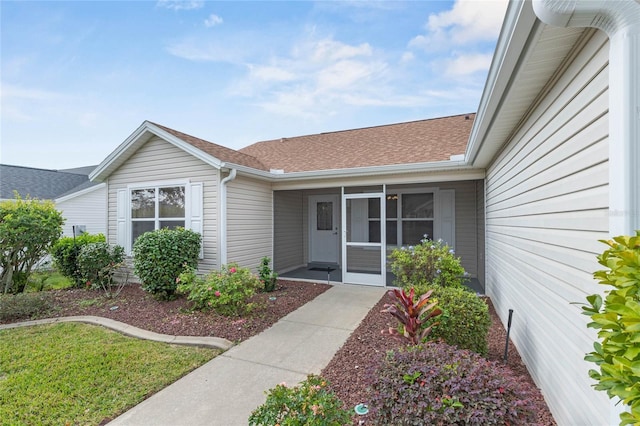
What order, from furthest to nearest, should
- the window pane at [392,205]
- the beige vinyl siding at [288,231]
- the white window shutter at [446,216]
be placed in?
1. the beige vinyl siding at [288,231]
2. the window pane at [392,205]
3. the white window shutter at [446,216]

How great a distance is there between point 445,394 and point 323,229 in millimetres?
8197

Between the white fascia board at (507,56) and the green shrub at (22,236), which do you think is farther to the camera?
the green shrub at (22,236)

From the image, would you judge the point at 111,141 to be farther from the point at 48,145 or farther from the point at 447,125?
the point at 447,125

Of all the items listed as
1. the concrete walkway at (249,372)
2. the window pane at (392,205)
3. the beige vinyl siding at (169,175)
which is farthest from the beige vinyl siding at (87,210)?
the concrete walkway at (249,372)

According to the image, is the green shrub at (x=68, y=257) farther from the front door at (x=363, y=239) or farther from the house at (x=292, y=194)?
the front door at (x=363, y=239)

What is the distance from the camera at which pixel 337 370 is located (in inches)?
123

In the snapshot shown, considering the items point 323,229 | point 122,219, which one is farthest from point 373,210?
point 122,219

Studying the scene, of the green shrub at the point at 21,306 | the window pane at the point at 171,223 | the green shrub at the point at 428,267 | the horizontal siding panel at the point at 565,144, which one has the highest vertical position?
the horizontal siding panel at the point at 565,144

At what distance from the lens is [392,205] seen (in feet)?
27.8

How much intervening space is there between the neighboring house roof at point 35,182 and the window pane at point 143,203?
9.92 metres

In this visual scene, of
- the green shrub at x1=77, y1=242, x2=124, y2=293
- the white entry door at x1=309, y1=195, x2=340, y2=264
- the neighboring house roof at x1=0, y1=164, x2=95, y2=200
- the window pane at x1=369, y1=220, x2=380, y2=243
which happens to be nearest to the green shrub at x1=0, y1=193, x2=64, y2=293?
the green shrub at x1=77, y1=242, x2=124, y2=293

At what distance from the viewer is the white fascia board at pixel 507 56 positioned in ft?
5.68

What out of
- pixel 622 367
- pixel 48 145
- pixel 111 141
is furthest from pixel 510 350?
pixel 48 145

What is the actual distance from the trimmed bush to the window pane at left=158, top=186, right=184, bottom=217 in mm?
6194
